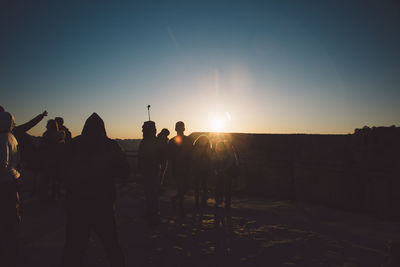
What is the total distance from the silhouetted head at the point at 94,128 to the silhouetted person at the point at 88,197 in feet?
0.04

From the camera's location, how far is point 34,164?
2805 millimetres

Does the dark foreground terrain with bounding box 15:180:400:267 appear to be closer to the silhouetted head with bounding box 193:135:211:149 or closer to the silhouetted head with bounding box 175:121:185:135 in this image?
the silhouetted head with bounding box 193:135:211:149

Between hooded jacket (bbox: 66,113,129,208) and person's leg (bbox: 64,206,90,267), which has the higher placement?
hooded jacket (bbox: 66,113,129,208)

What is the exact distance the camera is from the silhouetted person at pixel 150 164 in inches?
206

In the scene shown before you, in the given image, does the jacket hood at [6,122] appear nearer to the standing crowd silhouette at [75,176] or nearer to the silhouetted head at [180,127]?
the standing crowd silhouette at [75,176]

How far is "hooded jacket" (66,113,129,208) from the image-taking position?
2.38 m

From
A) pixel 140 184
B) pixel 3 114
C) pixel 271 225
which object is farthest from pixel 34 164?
pixel 140 184

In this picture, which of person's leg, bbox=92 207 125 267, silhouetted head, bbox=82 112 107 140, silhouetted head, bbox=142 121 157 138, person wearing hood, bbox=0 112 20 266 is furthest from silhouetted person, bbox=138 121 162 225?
person's leg, bbox=92 207 125 267

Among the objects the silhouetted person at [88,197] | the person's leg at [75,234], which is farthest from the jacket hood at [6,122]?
the person's leg at [75,234]

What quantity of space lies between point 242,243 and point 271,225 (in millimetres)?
1448

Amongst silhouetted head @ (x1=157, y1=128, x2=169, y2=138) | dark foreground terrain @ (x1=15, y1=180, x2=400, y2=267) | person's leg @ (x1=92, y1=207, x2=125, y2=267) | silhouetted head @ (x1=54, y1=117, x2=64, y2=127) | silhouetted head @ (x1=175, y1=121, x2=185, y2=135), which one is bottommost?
dark foreground terrain @ (x1=15, y1=180, x2=400, y2=267)

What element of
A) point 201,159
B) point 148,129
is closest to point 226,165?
point 201,159

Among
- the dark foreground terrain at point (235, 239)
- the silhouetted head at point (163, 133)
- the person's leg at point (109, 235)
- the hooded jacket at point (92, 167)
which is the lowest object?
the dark foreground terrain at point (235, 239)

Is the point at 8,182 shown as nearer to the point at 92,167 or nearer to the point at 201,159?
the point at 92,167
